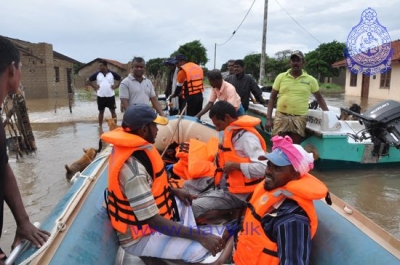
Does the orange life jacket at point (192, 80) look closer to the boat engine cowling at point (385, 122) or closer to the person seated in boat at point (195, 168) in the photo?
the person seated in boat at point (195, 168)

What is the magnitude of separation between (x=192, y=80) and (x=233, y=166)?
3.27 m

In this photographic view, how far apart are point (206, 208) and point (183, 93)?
331 cm

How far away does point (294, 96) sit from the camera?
14.8ft

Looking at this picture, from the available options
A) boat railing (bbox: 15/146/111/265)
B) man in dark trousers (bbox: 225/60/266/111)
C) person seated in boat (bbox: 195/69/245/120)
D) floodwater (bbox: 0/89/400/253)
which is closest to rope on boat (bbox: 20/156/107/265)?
boat railing (bbox: 15/146/111/265)

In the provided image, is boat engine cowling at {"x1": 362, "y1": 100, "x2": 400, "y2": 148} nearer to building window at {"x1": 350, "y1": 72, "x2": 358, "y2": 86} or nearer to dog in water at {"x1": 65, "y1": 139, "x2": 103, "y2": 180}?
dog in water at {"x1": 65, "y1": 139, "x2": 103, "y2": 180}

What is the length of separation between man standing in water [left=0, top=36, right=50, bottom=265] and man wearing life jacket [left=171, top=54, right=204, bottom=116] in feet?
13.2

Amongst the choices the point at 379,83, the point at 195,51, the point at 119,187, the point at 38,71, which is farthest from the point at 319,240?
the point at 195,51

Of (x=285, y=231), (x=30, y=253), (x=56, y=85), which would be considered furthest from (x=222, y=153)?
(x=56, y=85)

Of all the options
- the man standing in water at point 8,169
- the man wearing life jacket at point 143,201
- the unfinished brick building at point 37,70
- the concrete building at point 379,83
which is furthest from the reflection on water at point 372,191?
the unfinished brick building at point 37,70

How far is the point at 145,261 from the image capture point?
200cm

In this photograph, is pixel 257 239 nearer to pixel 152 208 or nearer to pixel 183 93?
pixel 152 208

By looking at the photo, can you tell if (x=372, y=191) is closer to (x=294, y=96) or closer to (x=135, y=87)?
(x=294, y=96)

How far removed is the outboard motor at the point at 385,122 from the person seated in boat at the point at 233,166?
8.02 feet

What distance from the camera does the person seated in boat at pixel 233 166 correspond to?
2.39 meters
